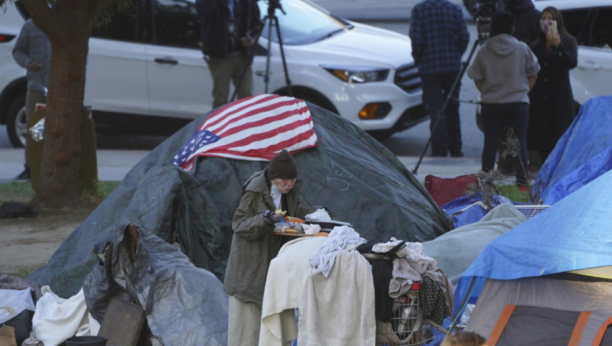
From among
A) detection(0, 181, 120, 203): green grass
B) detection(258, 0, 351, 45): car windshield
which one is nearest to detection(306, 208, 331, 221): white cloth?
detection(0, 181, 120, 203): green grass

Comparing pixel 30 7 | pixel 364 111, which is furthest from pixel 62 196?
pixel 364 111

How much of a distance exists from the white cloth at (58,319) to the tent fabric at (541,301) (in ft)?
8.07

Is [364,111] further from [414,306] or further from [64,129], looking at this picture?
[414,306]

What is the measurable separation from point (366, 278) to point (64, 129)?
5.20 meters

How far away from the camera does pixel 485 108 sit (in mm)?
8570

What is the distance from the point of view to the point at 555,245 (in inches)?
168

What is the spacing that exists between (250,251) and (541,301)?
1475 millimetres

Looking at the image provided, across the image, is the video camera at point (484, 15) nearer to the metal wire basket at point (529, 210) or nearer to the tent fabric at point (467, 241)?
the metal wire basket at point (529, 210)

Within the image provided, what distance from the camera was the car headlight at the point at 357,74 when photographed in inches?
410

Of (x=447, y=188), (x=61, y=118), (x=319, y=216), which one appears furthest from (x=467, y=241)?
(x=61, y=118)

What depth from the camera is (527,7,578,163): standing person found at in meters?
8.75

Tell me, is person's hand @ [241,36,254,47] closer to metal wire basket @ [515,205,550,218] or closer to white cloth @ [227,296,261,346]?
metal wire basket @ [515,205,550,218]

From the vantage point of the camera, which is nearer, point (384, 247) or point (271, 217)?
point (384, 247)

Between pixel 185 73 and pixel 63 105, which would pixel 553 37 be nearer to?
pixel 185 73
